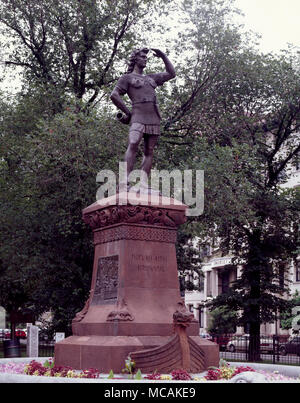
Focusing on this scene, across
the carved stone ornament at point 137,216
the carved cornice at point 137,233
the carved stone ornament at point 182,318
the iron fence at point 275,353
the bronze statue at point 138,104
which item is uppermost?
the bronze statue at point 138,104

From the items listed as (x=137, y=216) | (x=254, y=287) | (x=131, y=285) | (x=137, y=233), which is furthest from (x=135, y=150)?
(x=254, y=287)

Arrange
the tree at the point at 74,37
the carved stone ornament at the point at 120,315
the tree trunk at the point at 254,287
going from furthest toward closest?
the tree trunk at the point at 254,287, the tree at the point at 74,37, the carved stone ornament at the point at 120,315

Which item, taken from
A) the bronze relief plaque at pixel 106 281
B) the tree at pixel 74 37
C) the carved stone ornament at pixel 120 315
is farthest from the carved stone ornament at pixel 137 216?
the tree at pixel 74 37

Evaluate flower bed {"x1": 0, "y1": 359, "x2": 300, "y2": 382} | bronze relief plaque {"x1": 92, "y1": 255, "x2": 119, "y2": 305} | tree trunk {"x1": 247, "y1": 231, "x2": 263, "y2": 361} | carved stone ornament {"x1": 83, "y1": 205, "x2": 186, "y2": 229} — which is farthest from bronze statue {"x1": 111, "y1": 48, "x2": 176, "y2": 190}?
tree trunk {"x1": 247, "y1": 231, "x2": 263, "y2": 361}

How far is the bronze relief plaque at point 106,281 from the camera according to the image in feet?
37.7

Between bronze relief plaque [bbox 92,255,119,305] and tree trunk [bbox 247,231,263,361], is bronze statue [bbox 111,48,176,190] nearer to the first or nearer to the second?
bronze relief plaque [bbox 92,255,119,305]

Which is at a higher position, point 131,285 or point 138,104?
point 138,104

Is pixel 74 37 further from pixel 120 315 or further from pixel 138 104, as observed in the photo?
pixel 120 315

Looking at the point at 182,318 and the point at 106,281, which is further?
the point at 106,281

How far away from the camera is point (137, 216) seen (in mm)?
11516

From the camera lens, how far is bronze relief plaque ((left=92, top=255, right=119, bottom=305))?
11477mm

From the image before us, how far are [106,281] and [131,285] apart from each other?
2.02 feet

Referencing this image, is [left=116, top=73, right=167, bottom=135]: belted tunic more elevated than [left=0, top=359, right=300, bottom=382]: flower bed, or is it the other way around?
[left=116, top=73, right=167, bottom=135]: belted tunic

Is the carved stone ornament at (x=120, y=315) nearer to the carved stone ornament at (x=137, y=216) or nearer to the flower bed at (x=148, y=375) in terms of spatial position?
the flower bed at (x=148, y=375)
